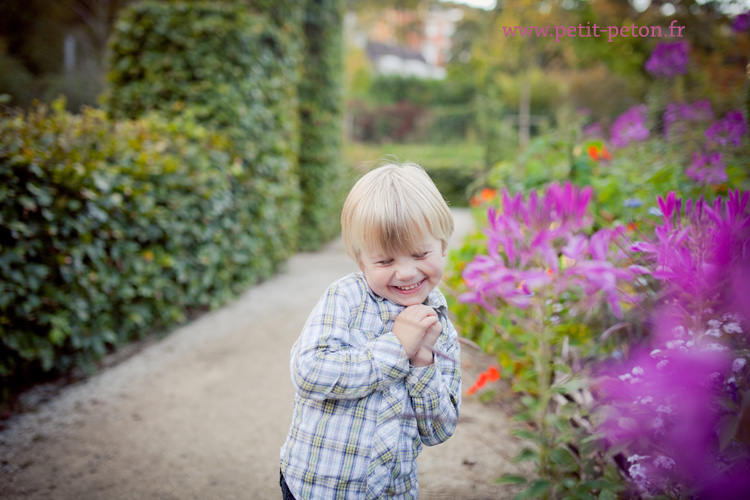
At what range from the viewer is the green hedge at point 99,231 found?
8.14ft

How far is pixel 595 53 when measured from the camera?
55.8ft

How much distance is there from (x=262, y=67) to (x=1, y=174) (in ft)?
10.4

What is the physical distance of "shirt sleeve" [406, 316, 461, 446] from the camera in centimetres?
122

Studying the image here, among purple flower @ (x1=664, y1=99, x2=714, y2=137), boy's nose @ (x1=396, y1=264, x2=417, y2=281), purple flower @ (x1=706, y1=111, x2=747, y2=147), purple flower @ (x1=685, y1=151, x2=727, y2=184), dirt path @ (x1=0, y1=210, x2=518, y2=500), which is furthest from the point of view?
purple flower @ (x1=664, y1=99, x2=714, y2=137)

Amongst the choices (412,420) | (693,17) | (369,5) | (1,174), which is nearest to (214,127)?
(1,174)

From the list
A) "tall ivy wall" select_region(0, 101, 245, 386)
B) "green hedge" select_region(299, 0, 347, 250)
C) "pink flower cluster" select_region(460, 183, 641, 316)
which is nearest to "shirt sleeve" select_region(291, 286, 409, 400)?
"pink flower cluster" select_region(460, 183, 641, 316)

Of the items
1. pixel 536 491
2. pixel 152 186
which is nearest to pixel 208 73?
pixel 152 186

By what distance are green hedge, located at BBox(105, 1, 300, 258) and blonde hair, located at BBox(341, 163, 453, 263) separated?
3.53 metres

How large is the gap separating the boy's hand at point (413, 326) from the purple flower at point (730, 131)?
10.3ft

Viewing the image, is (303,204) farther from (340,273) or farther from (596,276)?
(596,276)

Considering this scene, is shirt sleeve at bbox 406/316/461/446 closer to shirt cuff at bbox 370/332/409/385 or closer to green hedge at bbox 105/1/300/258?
shirt cuff at bbox 370/332/409/385

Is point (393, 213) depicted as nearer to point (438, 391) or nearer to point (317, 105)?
point (438, 391)

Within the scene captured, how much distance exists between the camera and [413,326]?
1.19m

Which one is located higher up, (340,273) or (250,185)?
(250,185)
